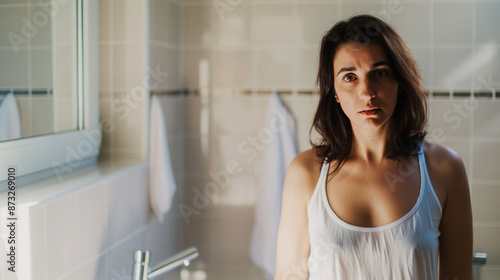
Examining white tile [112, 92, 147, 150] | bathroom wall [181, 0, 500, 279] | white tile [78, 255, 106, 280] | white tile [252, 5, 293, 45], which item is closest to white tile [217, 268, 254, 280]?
bathroom wall [181, 0, 500, 279]

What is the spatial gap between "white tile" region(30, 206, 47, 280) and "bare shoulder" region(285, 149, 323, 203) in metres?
0.59

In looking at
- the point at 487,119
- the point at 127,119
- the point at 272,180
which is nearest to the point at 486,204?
the point at 487,119

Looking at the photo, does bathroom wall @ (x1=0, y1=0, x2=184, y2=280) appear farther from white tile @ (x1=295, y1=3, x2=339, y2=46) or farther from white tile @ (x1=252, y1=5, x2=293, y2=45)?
white tile @ (x1=295, y1=3, x2=339, y2=46)

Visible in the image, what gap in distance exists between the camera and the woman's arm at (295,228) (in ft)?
4.40

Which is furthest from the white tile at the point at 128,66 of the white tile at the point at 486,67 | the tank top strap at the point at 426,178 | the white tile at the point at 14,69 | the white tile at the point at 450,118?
the white tile at the point at 486,67

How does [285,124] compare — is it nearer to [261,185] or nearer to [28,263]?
[261,185]

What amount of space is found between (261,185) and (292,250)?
3.31 feet

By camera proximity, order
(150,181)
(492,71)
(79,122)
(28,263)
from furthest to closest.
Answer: (492,71), (150,181), (79,122), (28,263)

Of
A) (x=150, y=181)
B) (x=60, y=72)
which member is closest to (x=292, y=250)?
(x=150, y=181)

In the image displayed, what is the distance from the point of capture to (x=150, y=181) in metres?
2.01

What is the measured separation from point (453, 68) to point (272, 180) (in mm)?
900

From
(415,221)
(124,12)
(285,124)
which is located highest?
(124,12)

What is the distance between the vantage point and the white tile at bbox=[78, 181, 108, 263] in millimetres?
1458

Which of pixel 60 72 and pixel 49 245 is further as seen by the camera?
pixel 60 72
